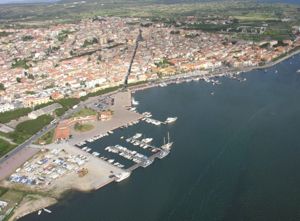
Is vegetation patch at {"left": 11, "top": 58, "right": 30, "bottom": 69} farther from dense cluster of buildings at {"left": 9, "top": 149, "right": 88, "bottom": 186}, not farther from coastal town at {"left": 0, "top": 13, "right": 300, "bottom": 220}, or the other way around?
dense cluster of buildings at {"left": 9, "top": 149, "right": 88, "bottom": 186}

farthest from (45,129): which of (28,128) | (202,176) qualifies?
(202,176)

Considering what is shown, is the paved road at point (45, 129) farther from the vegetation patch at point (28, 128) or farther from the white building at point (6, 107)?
the white building at point (6, 107)

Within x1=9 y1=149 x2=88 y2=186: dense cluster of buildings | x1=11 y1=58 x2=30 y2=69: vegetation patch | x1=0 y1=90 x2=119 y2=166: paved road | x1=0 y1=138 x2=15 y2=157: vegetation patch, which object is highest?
x1=11 y1=58 x2=30 y2=69: vegetation patch

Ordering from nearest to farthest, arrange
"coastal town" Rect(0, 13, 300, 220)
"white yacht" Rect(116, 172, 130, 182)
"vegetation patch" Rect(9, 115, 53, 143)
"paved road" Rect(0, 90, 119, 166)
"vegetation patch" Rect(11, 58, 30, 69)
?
1. "white yacht" Rect(116, 172, 130, 182)
2. "coastal town" Rect(0, 13, 300, 220)
3. "paved road" Rect(0, 90, 119, 166)
4. "vegetation patch" Rect(9, 115, 53, 143)
5. "vegetation patch" Rect(11, 58, 30, 69)

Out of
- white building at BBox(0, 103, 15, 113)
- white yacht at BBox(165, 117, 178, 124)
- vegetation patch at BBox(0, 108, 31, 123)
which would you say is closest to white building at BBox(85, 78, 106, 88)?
vegetation patch at BBox(0, 108, 31, 123)

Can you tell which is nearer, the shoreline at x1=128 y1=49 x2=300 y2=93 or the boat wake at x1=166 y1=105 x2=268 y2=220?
the boat wake at x1=166 y1=105 x2=268 y2=220

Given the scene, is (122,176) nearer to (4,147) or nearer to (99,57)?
(4,147)

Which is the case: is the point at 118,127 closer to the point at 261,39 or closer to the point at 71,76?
the point at 71,76
